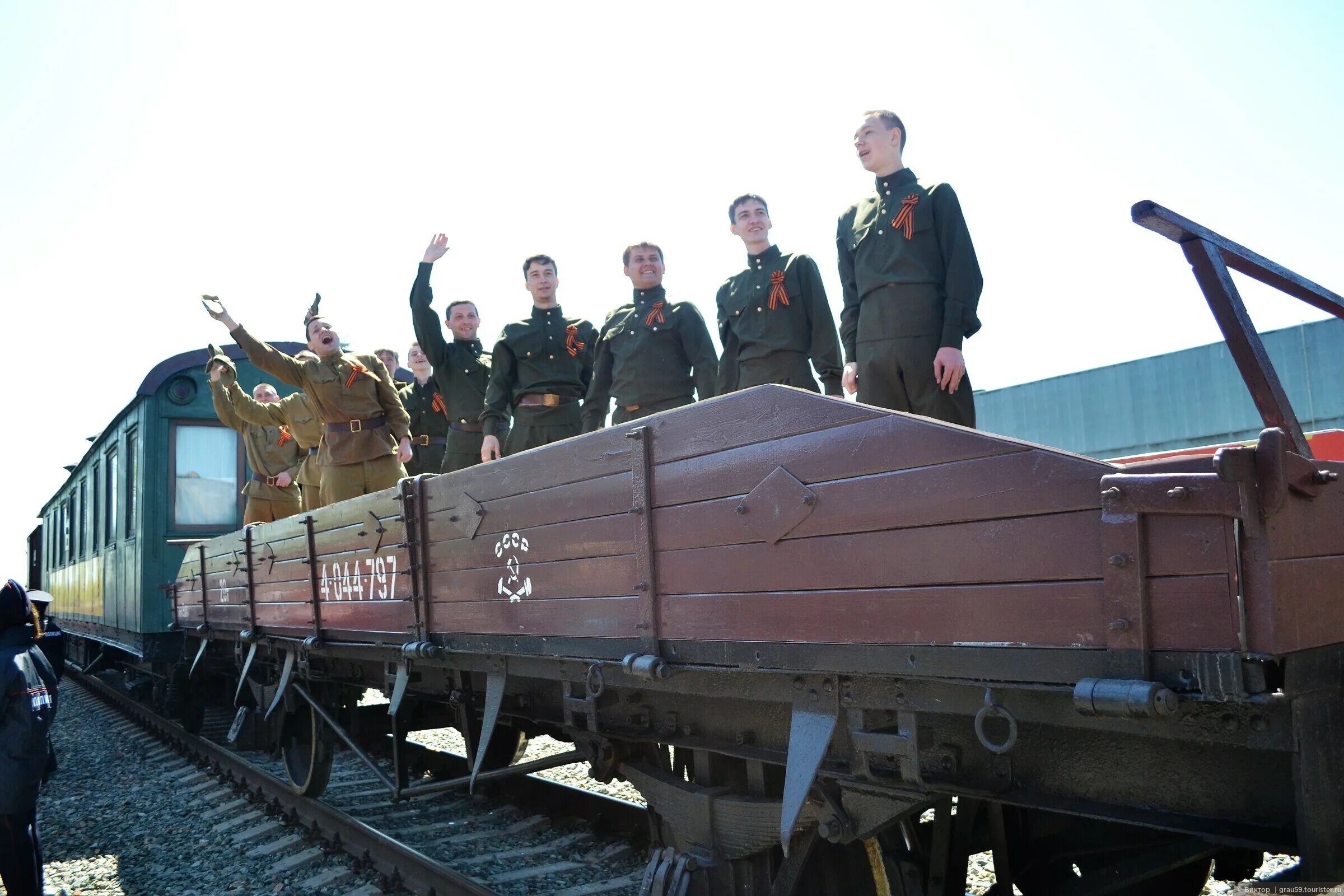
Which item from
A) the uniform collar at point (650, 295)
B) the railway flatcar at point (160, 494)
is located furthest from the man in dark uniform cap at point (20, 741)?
the railway flatcar at point (160, 494)

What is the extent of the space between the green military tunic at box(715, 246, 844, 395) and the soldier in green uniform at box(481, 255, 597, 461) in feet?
5.09

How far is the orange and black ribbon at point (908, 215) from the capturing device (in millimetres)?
3527

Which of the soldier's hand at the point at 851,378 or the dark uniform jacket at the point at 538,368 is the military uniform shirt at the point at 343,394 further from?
the soldier's hand at the point at 851,378

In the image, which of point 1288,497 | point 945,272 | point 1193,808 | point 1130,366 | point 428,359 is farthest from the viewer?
point 1130,366

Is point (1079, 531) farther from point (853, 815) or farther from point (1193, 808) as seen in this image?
point (853, 815)

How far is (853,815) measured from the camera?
8.12 ft

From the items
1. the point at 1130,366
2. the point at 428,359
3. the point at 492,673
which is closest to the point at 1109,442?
the point at 1130,366

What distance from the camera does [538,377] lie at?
561 centimetres

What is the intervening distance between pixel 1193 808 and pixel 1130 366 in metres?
24.2

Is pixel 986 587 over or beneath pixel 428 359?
beneath

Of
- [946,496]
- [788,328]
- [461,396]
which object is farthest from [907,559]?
[461,396]

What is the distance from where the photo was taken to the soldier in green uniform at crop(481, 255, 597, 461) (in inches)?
221

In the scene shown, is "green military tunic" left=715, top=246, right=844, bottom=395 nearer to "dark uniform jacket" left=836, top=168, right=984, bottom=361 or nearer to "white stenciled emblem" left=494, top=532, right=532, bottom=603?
"dark uniform jacket" left=836, top=168, right=984, bottom=361

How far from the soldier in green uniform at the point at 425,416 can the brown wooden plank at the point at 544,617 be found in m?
4.06
